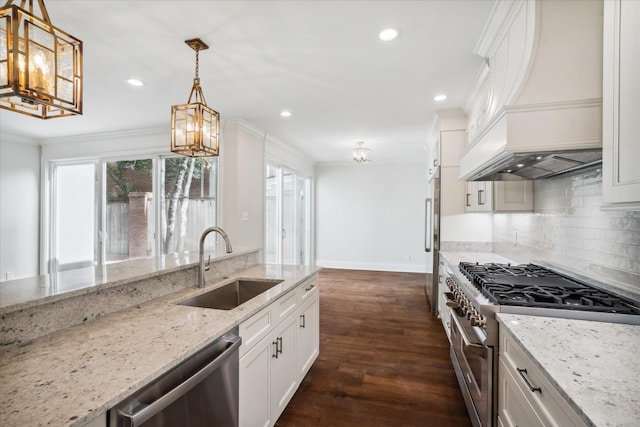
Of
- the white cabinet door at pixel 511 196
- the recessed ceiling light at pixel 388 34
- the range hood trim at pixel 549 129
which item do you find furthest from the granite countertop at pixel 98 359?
the white cabinet door at pixel 511 196

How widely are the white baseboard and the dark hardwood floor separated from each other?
2.33m

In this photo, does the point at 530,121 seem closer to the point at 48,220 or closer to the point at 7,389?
the point at 7,389

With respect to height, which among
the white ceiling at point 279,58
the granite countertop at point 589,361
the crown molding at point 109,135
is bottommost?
the granite countertop at point 589,361

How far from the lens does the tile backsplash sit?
1.46 metres

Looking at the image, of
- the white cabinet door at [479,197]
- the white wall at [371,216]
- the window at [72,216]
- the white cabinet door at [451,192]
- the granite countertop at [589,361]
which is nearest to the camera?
the granite countertop at [589,361]

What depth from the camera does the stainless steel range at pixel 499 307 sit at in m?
1.32

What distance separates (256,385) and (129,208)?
4.15 metres

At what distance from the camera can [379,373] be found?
255 cm

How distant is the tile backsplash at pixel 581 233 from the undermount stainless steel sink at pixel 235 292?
6.35 feet

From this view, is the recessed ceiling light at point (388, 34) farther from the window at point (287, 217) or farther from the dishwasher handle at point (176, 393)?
the window at point (287, 217)

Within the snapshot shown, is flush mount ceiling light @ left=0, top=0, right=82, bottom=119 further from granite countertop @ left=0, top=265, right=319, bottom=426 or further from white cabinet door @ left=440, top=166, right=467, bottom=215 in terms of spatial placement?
white cabinet door @ left=440, top=166, right=467, bottom=215

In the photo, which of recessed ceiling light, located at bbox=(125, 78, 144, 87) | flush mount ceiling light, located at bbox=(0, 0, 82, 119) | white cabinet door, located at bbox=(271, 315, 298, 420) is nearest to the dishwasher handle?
white cabinet door, located at bbox=(271, 315, 298, 420)

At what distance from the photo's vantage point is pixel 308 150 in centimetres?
595

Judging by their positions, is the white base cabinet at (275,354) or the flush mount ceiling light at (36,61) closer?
the flush mount ceiling light at (36,61)
